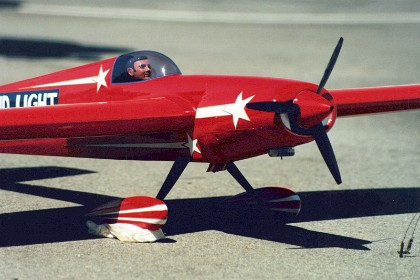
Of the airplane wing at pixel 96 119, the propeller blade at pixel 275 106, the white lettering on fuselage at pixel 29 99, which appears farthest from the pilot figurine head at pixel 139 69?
the propeller blade at pixel 275 106

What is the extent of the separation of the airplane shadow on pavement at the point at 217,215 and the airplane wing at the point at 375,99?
1528mm

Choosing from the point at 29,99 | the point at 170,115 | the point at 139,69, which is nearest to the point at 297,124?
the point at 170,115

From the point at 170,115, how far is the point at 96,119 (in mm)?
975

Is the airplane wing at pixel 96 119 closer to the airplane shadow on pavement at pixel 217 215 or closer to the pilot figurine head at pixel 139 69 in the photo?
the pilot figurine head at pixel 139 69

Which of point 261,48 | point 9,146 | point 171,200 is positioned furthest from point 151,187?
point 261,48

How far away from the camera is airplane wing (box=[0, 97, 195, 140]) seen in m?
9.84

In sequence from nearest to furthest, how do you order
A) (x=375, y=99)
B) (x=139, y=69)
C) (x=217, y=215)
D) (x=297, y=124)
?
(x=297, y=124), (x=139, y=69), (x=217, y=215), (x=375, y=99)

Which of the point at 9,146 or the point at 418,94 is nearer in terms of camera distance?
the point at 9,146

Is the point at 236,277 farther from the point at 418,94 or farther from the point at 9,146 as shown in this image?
the point at 418,94

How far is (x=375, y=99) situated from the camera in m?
12.5

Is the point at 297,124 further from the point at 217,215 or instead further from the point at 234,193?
the point at 234,193

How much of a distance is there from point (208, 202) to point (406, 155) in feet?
18.4

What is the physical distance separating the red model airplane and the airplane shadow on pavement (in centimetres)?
51

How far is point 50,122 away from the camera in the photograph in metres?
9.90
